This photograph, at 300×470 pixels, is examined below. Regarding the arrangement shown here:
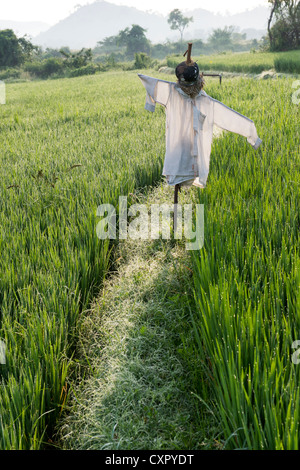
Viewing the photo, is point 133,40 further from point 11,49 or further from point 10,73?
point 10,73

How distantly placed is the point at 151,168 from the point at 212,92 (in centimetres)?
394

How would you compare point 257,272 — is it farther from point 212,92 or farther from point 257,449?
point 212,92

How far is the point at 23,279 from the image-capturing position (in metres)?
1.92

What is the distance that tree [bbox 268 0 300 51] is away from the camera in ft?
57.3

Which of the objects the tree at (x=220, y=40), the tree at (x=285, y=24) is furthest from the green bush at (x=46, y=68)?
the tree at (x=220, y=40)

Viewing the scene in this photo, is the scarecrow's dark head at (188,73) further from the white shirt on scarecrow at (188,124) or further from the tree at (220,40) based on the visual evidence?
the tree at (220,40)

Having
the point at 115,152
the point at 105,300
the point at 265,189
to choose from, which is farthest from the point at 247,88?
the point at 105,300

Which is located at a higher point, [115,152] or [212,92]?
[212,92]

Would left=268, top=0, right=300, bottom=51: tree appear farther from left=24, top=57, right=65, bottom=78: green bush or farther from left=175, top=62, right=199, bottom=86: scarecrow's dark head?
left=175, top=62, right=199, bottom=86: scarecrow's dark head

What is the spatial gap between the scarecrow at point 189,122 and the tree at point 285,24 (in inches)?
725

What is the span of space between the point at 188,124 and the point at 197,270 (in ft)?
2.67

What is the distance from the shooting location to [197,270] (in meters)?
2.00

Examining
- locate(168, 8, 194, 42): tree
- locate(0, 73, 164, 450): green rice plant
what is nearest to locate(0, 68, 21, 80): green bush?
locate(0, 73, 164, 450): green rice plant

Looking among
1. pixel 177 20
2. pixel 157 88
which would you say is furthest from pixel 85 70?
pixel 177 20
